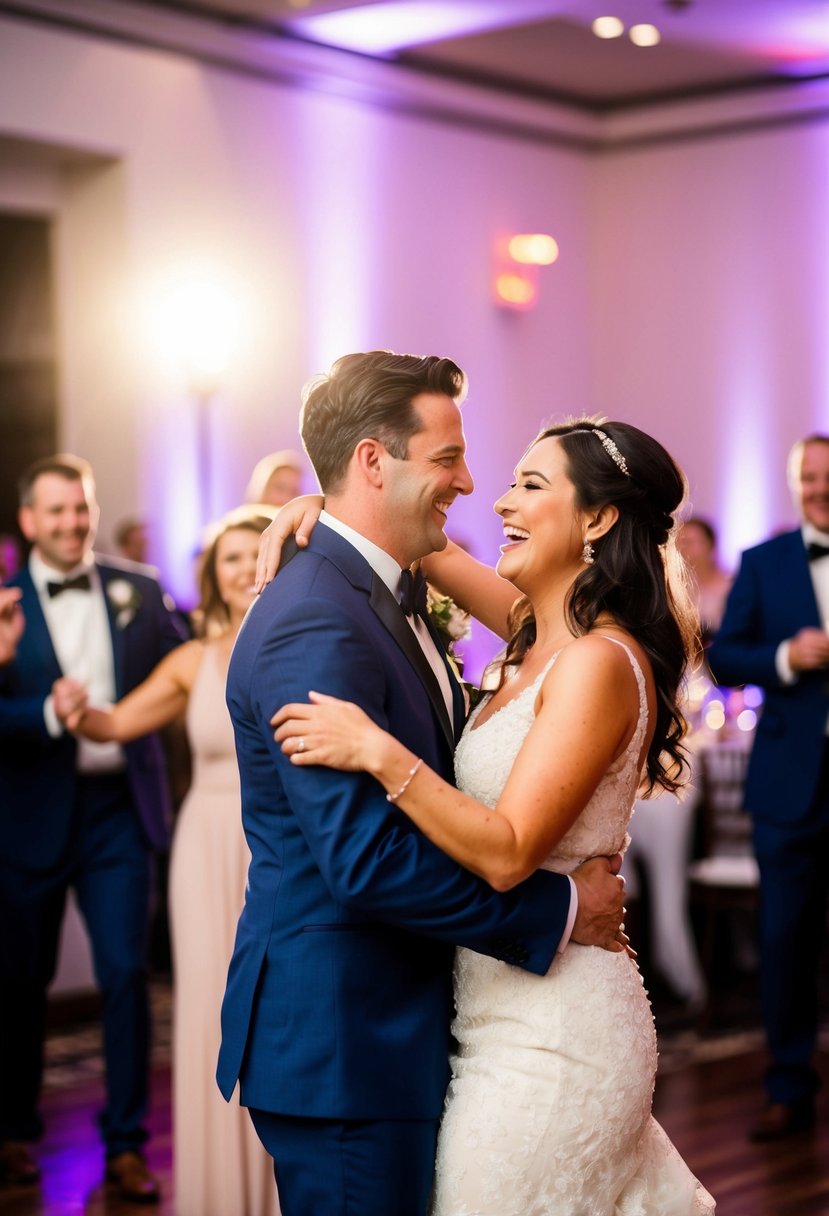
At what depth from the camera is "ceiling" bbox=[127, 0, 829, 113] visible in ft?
24.9

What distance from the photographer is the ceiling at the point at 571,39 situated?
7586mm

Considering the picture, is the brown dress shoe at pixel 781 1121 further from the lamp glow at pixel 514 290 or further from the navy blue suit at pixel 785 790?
the lamp glow at pixel 514 290

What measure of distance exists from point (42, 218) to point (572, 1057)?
19.6 feet

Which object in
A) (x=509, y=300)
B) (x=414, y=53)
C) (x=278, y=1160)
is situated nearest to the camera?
(x=278, y=1160)

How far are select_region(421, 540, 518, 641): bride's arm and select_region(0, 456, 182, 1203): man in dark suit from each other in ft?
5.71

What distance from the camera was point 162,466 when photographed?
7.55 metres

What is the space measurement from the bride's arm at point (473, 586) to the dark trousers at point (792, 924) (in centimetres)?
231

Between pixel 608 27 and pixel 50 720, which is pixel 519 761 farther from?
pixel 608 27

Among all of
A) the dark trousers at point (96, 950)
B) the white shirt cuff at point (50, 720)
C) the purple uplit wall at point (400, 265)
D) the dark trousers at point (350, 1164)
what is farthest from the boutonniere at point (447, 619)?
the purple uplit wall at point (400, 265)

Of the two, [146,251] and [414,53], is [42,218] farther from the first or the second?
[414,53]

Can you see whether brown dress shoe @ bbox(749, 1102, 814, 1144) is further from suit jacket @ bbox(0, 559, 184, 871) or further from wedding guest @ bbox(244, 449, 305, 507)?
wedding guest @ bbox(244, 449, 305, 507)

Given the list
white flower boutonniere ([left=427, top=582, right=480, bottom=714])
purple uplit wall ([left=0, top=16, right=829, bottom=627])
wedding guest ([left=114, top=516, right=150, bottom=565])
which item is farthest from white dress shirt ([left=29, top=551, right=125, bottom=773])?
purple uplit wall ([left=0, top=16, right=829, bottom=627])

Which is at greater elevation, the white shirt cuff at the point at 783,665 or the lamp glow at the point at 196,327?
the lamp glow at the point at 196,327

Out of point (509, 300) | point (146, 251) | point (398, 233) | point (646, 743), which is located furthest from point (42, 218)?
point (646, 743)
